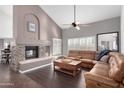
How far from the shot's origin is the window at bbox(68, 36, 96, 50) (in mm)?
6406

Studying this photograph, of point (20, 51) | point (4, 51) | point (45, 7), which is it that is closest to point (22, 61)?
point (20, 51)

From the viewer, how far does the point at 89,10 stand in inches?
212

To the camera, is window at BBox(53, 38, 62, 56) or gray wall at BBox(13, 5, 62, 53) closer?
gray wall at BBox(13, 5, 62, 53)

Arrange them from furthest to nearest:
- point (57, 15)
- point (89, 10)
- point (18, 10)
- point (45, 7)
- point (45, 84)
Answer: point (57, 15)
point (45, 7)
point (89, 10)
point (18, 10)
point (45, 84)

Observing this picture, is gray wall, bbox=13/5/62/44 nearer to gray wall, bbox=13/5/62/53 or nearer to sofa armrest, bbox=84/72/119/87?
gray wall, bbox=13/5/62/53

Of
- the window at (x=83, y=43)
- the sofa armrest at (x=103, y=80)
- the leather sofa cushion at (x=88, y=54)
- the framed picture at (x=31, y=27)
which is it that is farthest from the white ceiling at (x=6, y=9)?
the sofa armrest at (x=103, y=80)

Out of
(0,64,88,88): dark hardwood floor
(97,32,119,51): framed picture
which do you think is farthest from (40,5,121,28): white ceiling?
(0,64,88,88): dark hardwood floor

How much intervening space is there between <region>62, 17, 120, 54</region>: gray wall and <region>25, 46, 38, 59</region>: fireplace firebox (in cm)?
241

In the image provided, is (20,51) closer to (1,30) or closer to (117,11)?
(1,30)

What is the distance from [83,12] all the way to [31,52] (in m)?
3.40

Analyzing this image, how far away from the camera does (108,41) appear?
5664 mm

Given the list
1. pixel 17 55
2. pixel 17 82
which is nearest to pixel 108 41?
pixel 17 55

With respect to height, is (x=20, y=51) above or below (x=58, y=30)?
below
